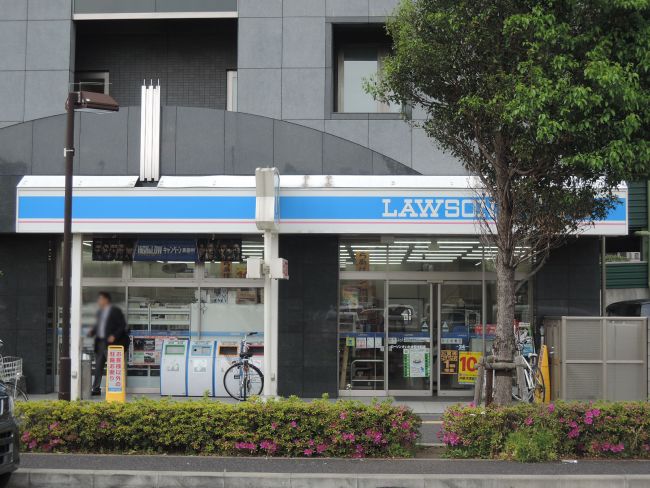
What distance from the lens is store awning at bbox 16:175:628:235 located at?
1520 cm

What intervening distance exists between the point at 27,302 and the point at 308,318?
581 cm

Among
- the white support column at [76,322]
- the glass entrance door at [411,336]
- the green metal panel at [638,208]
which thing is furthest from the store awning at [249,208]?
the green metal panel at [638,208]

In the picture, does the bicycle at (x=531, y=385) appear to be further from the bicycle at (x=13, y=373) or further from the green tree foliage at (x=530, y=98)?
the bicycle at (x=13, y=373)

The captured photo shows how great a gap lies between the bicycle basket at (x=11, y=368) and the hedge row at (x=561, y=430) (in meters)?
9.35

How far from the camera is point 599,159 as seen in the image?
9.20 metres

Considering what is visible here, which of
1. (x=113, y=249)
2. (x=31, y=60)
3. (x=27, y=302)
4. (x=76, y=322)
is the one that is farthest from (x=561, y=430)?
(x=31, y=60)

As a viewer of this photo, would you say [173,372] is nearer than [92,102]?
No

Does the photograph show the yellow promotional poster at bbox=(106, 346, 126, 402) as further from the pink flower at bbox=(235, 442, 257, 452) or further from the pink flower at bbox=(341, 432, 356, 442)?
the pink flower at bbox=(341, 432, 356, 442)

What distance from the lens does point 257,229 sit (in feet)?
48.7

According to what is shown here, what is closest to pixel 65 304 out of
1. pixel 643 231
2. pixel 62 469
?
pixel 62 469

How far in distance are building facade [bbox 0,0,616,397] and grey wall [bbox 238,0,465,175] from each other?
33 millimetres

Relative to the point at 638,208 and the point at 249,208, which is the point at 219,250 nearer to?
Answer: the point at 249,208

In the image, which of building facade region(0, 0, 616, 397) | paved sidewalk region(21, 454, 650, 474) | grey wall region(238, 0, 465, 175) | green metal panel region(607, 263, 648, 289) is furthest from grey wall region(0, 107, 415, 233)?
green metal panel region(607, 263, 648, 289)

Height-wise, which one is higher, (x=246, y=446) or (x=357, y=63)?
(x=357, y=63)
